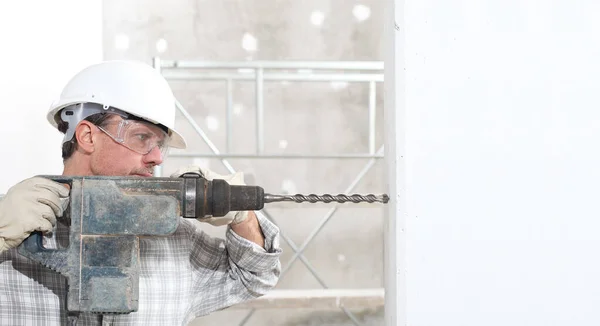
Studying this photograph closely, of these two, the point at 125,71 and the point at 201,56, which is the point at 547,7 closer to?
the point at 125,71

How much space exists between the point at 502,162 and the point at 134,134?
0.73 metres

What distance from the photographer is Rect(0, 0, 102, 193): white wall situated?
1.84 metres

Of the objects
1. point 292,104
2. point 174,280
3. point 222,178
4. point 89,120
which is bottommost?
point 174,280

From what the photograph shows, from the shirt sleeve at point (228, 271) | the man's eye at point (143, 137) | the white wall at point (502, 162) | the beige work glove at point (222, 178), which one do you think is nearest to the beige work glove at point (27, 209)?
the beige work glove at point (222, 178)

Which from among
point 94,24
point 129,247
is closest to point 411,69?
point 129,247

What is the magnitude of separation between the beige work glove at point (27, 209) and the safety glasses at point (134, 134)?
268 millimetres

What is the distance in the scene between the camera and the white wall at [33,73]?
6.04 feet

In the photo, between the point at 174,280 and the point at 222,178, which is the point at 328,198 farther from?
the point at 174,280

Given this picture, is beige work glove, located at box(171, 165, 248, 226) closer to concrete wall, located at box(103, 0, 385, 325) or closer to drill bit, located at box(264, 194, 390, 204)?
drill bit, located at box(264, 194, 390, 204)

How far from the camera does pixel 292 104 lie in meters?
4.94

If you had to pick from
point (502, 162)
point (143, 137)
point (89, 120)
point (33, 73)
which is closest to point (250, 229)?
point (143, 137)

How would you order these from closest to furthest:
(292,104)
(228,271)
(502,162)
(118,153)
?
(502,162), (118,153), (228,271), (292,104)

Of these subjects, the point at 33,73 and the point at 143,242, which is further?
the point at 33,73

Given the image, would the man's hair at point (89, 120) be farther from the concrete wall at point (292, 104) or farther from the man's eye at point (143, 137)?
the concrete wall at point (292, 104)
